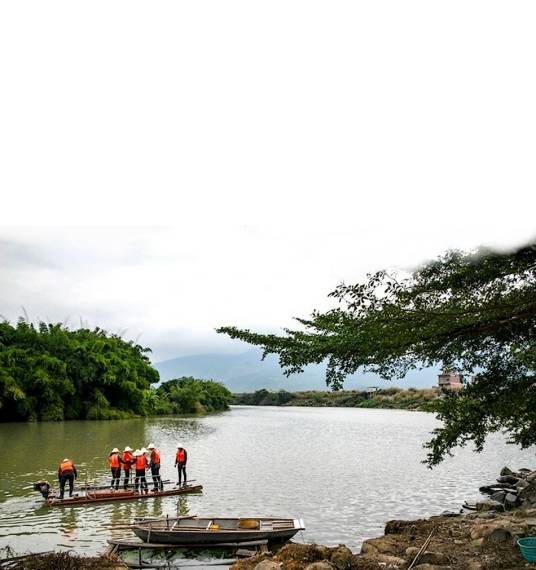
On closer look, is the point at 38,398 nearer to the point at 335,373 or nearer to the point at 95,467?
the point at 95,467

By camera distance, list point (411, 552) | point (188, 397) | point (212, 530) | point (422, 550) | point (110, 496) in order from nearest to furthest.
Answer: point (422, 550), point (411, 552), point (212, 530), point (110, 496), point (188, 397)

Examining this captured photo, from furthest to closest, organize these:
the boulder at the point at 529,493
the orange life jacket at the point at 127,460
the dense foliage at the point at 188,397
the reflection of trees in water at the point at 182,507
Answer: the dense foliage at the point at 188,397 < the orange life jacket at the point at 127,460 < the reflection of trees in water at the point at 182,507 < the boulder at the point at 529,493

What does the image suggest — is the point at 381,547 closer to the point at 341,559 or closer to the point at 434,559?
the point at 434,559

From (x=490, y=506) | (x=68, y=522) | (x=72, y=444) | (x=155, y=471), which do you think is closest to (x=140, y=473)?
(x=155, y=471)

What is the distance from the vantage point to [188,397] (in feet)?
244

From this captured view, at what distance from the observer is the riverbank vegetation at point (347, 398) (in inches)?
3561

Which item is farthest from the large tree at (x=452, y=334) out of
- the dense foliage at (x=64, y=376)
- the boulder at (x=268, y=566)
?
the dense foliage at (x=64, y=376)

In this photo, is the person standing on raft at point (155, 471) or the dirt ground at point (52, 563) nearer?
the dirt ground at point (52, 563)

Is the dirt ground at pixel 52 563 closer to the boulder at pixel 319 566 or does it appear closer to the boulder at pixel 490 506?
the boulder at pixel 319 566

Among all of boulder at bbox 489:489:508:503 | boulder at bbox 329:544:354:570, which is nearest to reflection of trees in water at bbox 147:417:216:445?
boulder at bbox 489:489:508:503

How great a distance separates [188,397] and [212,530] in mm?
63383

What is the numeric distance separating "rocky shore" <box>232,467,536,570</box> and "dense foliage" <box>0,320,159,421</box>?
40224mm

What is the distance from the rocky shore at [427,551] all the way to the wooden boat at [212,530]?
1.42 m

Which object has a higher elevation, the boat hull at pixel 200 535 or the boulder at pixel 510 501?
the boat hull at pixel 200 535
